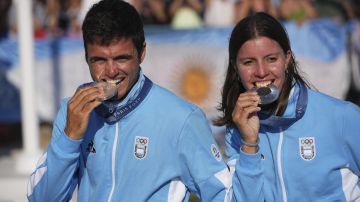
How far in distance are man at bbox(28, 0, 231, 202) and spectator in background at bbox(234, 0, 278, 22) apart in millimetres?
6893

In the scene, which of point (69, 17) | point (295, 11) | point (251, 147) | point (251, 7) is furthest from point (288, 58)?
point (69, 17)

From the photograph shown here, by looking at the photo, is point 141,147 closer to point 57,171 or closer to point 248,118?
point 57,171

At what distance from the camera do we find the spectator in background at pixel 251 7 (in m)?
10.8

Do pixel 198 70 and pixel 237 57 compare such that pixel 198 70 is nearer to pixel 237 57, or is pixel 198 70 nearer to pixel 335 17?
pixel 335 17

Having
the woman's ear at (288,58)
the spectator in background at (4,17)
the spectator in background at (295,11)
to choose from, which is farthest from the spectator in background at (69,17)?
the woman's ear at (288,58)

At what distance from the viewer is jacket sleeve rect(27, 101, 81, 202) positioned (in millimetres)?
3904

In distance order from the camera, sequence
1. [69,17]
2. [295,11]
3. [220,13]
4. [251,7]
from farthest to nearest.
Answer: [69,17] → [220,13] → [251,7] → [295,11]

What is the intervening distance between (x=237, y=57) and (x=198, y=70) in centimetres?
663

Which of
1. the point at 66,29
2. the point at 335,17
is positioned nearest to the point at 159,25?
the point at 66,29

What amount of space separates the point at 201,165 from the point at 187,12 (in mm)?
7537

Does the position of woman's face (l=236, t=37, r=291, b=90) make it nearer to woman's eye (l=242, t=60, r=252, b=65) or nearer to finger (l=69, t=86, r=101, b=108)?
woman's eye (l=242, t=60, r=252, b=65)

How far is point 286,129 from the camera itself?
4.12m

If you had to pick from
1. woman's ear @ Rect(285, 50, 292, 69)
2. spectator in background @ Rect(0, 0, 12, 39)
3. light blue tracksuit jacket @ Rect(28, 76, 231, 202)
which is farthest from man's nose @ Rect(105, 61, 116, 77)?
spectator in background @ Rect(0, 0, 12, 39)

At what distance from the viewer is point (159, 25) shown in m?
11.7
